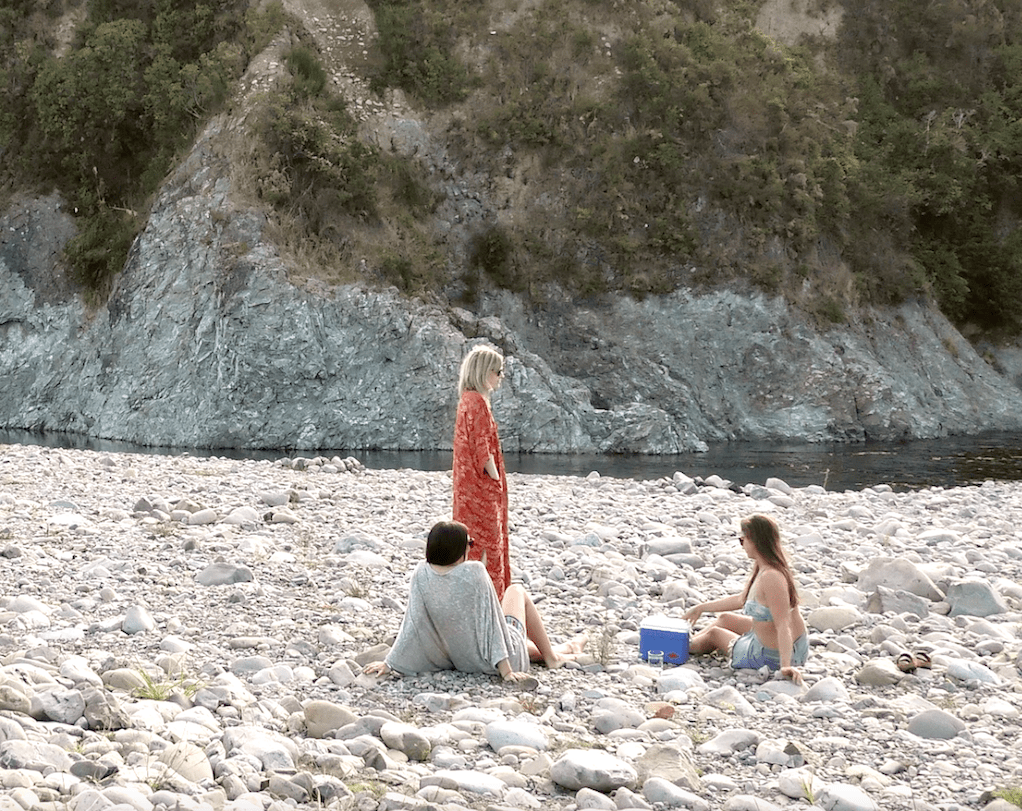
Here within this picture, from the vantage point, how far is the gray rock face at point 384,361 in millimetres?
30891

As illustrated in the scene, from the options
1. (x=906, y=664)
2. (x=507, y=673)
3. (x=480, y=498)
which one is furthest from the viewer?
(x=480, y=498)

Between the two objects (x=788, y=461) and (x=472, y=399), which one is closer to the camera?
(x=472, y=399)

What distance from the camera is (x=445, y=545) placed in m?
6.85

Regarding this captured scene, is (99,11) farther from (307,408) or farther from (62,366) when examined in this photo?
(307,408)

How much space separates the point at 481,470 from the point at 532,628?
1210 mm

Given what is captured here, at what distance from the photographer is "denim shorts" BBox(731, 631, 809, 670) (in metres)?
7.14

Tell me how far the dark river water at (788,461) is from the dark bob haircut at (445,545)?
51.5 ft

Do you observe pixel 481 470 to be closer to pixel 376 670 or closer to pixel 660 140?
pixel 376 670

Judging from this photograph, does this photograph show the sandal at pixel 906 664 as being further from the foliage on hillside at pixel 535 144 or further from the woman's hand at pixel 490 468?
the foliage on hillside at pixel 535 144

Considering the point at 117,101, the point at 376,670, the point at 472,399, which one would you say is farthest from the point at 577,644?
the point at 117,101

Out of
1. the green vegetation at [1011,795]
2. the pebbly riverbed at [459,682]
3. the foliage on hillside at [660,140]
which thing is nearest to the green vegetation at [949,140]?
the foliage on hillside at [660,140]

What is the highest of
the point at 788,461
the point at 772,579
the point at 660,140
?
the point at 660,140

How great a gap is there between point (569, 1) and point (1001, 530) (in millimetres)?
29453

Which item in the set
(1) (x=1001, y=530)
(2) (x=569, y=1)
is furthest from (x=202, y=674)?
(2) (x=569, y=1)
